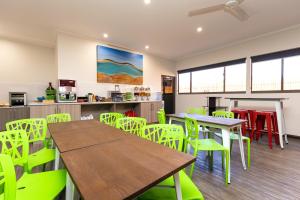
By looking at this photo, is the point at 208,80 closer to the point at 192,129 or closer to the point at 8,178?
the point at 192,129

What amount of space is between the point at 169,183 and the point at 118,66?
4.59 meters

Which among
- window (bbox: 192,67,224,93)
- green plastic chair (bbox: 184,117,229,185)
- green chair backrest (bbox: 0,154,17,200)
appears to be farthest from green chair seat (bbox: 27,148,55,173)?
window (bbox: 192,67,224,93)

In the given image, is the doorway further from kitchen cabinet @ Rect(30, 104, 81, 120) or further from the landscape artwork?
kitchen cabinet @ Rect(30, 104, 81, 120)

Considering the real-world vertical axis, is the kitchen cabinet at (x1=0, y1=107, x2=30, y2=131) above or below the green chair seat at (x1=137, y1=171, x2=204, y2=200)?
above

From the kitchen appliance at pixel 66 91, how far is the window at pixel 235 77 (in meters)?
5.21

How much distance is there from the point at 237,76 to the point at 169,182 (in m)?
5.15

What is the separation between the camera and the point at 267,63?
444 cm

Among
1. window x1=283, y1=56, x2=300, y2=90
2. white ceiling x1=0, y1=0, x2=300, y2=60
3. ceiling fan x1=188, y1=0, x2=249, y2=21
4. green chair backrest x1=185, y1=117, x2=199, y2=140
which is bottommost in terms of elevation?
green chair backrest x1=185, y1=117, x2=199, y2=140

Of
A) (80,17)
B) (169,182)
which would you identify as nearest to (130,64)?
(80,17)

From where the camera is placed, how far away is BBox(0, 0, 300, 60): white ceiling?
2924 mm

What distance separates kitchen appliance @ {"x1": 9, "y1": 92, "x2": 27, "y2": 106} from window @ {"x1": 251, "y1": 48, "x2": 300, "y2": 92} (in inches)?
287

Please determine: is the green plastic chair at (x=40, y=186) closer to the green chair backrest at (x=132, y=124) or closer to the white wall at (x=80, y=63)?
the green chair backrest at (x=132, y=124)

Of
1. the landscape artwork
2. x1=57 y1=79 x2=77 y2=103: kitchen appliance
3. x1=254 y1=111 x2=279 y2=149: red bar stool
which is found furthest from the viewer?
the landscape artwork

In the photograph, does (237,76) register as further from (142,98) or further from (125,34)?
(125,34)
